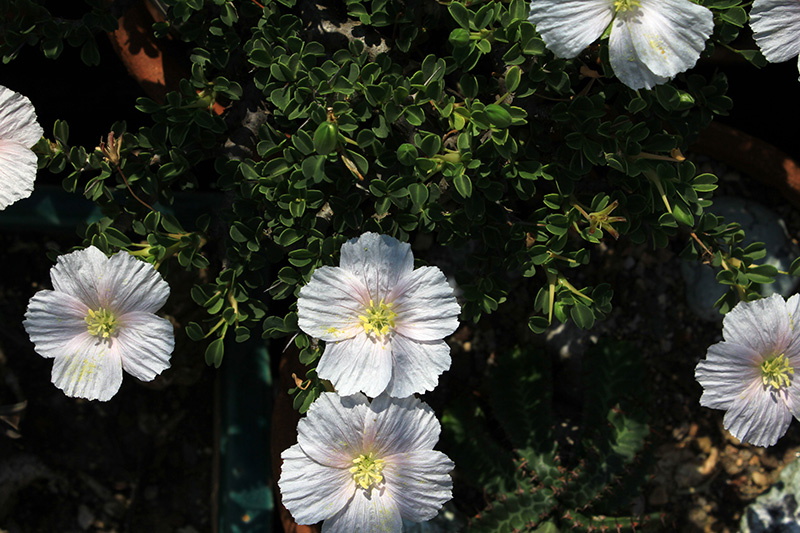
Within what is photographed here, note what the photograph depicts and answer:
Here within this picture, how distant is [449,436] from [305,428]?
70cm

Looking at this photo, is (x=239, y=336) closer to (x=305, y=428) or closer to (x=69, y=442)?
(x=305, y=428)

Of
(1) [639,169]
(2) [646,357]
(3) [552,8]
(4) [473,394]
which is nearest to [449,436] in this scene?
(4) [473,394]

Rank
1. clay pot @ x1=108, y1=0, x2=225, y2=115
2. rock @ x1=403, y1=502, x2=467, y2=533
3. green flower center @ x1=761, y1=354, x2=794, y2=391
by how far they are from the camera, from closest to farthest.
Result: green flower center @ x1=761, y1=354, x2=794, y2=391 < clay pot @ x1=108, y1=0, x2=225, y2=115 < rock @ x1=403, y1=502, x2=467, y2=533

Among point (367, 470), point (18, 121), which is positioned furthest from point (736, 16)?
point (18, 121)

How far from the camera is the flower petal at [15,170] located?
123cm

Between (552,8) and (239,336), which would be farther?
(239,336)

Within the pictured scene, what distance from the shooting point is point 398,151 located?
3.96 feet

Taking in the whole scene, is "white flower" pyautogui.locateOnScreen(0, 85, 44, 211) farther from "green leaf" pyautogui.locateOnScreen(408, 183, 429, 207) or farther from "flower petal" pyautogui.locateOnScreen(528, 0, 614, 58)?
"flower petal" pyautogui.locateOnScreen(528, 0, 614, 58)

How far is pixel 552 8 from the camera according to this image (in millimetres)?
1101

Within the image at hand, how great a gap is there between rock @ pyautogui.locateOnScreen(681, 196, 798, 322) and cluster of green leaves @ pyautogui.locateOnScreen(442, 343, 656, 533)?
39 centimetres

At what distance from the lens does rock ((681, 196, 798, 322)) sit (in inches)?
77.2

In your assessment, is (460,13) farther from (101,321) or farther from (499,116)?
(101,321)

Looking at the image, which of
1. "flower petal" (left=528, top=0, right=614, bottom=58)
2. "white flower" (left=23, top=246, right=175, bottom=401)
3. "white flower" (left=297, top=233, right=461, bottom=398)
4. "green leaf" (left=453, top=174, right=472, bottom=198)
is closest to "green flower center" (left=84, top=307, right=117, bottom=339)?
"white flower" (left=23, top=246, right=175, bottom=401)

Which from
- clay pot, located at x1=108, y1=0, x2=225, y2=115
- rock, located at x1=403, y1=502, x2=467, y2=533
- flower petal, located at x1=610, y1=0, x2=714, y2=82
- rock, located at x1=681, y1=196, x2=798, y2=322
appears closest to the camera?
flower petal, located at x1=610, y1=0, x2=714, y2=82
